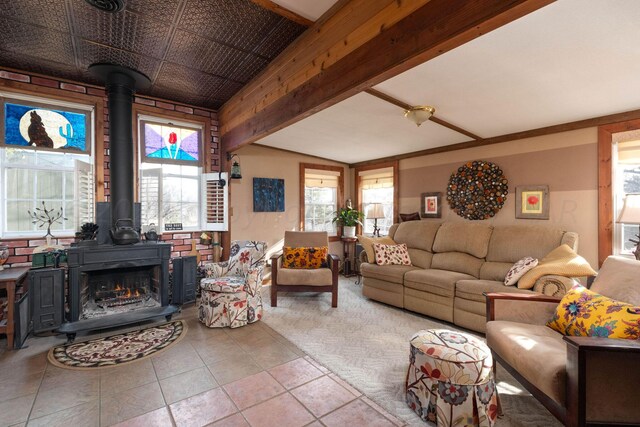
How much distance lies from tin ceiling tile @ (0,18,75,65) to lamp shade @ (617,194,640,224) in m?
5.06

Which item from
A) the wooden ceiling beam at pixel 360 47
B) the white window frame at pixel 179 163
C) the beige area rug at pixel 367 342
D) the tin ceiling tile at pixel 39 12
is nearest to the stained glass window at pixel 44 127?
the white window frame at pixel 179 163

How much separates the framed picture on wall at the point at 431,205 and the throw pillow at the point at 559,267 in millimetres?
1716

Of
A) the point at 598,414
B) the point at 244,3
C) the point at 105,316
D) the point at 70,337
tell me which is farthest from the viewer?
the point at 105,316

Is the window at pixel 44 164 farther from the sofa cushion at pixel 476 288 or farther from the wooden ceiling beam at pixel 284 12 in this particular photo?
the sofa cushion at pixel 476 288

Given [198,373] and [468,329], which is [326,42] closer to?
[198,373]

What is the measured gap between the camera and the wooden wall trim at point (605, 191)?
3.01 metres

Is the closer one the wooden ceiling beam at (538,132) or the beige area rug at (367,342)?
the beige area rug at (367,342)

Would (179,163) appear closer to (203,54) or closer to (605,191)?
(203,54)

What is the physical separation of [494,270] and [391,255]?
1.27 m

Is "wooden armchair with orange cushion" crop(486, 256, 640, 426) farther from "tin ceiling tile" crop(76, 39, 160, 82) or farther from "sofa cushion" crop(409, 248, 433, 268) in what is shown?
"tin ceiling tile" crop(76, 39, 160, 82)

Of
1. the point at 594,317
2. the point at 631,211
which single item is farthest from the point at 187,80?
the point at 631,211

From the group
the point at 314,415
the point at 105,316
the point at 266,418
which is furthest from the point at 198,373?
the point at 105,316

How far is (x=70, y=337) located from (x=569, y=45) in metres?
4.66

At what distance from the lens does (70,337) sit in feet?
9.13
